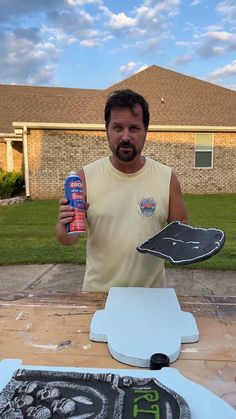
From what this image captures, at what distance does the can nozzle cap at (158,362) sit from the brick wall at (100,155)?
1151 cm

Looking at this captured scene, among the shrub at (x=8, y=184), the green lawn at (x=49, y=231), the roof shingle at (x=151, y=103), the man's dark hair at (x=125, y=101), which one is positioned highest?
the roof shingle at (x=151, y=103)

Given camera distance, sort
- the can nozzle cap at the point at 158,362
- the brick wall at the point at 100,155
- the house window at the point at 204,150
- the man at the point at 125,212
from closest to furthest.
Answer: the can nozzle cap at the point at 158,362
the man at the point at 125,212
the brick wall at the point at 100,155
the house window at the point at 204,150

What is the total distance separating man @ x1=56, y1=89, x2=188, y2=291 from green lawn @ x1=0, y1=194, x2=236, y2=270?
3548 mm

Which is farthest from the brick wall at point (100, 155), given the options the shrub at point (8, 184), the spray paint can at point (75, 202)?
the spray paint can at point (75, 202)

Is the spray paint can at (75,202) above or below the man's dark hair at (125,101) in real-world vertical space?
below

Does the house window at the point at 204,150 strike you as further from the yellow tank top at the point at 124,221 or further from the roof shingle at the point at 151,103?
the yellow tank top at the point at 124,221

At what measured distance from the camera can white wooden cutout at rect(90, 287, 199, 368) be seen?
1203mm

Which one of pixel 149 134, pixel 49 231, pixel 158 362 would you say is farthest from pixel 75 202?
pixel 149 134

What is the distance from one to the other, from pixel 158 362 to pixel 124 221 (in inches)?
35.4

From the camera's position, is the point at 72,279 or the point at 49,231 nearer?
the point at 72,279

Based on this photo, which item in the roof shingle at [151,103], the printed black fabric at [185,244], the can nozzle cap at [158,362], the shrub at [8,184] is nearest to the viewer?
the can nozzle cap at [158,362]

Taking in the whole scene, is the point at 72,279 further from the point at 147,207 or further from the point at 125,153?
the point at 125,153

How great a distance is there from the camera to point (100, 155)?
12.7 metres

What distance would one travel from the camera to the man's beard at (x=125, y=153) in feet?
6.04
